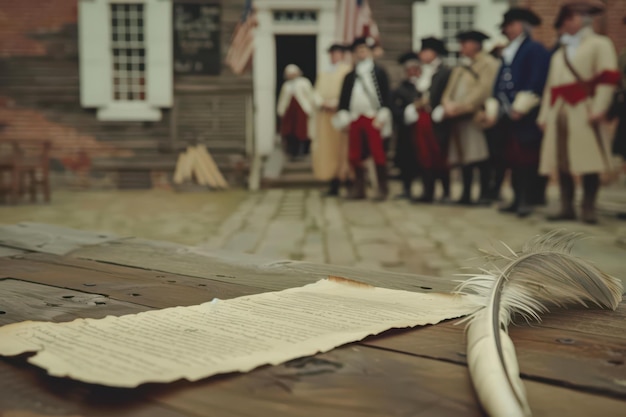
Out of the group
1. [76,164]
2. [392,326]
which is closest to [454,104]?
[76,164]

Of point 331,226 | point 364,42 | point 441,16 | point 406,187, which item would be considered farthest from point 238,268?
point 441,16

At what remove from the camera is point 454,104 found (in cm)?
848

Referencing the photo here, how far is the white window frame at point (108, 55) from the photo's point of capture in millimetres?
12266

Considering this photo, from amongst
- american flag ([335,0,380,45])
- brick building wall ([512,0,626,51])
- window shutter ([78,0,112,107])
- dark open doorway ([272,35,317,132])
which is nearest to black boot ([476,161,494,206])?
american flag ([335,0,380,45])

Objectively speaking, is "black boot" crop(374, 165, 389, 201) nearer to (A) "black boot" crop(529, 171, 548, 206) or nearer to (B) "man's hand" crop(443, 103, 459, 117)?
(B) "man's hand" crop(443, 103, 459, 117)

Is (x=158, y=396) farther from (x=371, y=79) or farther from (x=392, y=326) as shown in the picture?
(x=371, y=79)

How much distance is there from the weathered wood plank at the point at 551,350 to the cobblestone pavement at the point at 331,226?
2397 millimetres

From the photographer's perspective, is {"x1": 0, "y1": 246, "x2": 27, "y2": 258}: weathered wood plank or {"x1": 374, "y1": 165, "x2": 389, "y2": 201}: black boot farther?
{"x1": 374, "y1": 165, "x2": 389, "y2": 201}: black boot

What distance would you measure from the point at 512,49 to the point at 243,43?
598 cm

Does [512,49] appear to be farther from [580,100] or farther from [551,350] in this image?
[551,350]

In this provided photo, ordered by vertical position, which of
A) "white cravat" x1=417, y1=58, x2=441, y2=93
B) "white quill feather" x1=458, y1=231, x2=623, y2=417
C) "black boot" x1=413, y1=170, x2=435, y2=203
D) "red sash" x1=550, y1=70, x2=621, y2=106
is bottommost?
"black boot" x1=413, y1=170, x2=435, y2=203

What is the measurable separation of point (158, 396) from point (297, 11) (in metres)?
12.6

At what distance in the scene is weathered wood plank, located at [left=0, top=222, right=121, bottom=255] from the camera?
1.89m

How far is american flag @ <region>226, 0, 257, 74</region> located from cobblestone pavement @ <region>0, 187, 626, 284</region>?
302cm
